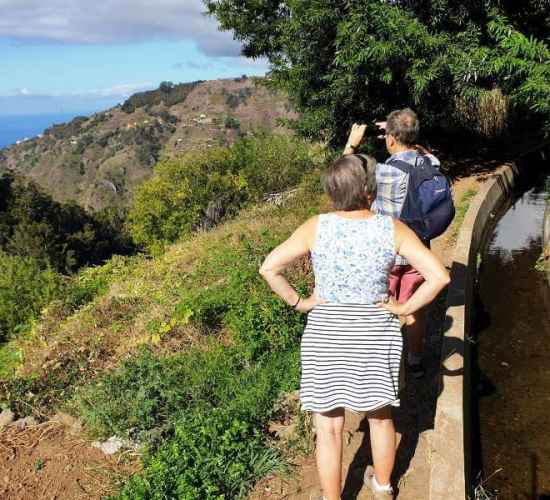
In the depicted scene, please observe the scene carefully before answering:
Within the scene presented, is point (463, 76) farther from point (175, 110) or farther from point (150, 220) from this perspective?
point (175, 110)

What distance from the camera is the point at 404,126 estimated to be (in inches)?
128

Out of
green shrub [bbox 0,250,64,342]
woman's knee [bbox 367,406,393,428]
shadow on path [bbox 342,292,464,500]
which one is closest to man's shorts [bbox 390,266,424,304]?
shadow on path [bbox 342,292,464,500]

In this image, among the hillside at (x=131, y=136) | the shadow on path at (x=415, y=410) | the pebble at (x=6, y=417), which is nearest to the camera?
the shadow on path at (x=415, y=410)

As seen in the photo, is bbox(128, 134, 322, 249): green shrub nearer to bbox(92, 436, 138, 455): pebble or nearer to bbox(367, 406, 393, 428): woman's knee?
bbox(92, 436, 138, 455): pebble

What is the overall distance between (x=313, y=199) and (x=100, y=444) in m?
7.48

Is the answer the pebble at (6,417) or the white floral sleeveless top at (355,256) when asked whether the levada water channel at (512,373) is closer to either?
the white floral sleeveless top at (355,256)

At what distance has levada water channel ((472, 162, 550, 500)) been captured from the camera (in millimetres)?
3641

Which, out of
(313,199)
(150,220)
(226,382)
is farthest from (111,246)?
(226,382)

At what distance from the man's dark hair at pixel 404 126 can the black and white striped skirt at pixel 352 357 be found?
4.36 ft

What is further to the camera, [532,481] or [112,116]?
[112,116]

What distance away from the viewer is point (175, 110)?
14738cm

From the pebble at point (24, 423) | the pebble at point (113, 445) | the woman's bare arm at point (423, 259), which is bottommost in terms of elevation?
the pebble at point (24, 423)

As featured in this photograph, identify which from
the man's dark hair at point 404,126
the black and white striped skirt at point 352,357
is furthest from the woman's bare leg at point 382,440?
the man's dark hair at point 404,126

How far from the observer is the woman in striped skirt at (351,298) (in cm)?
231
